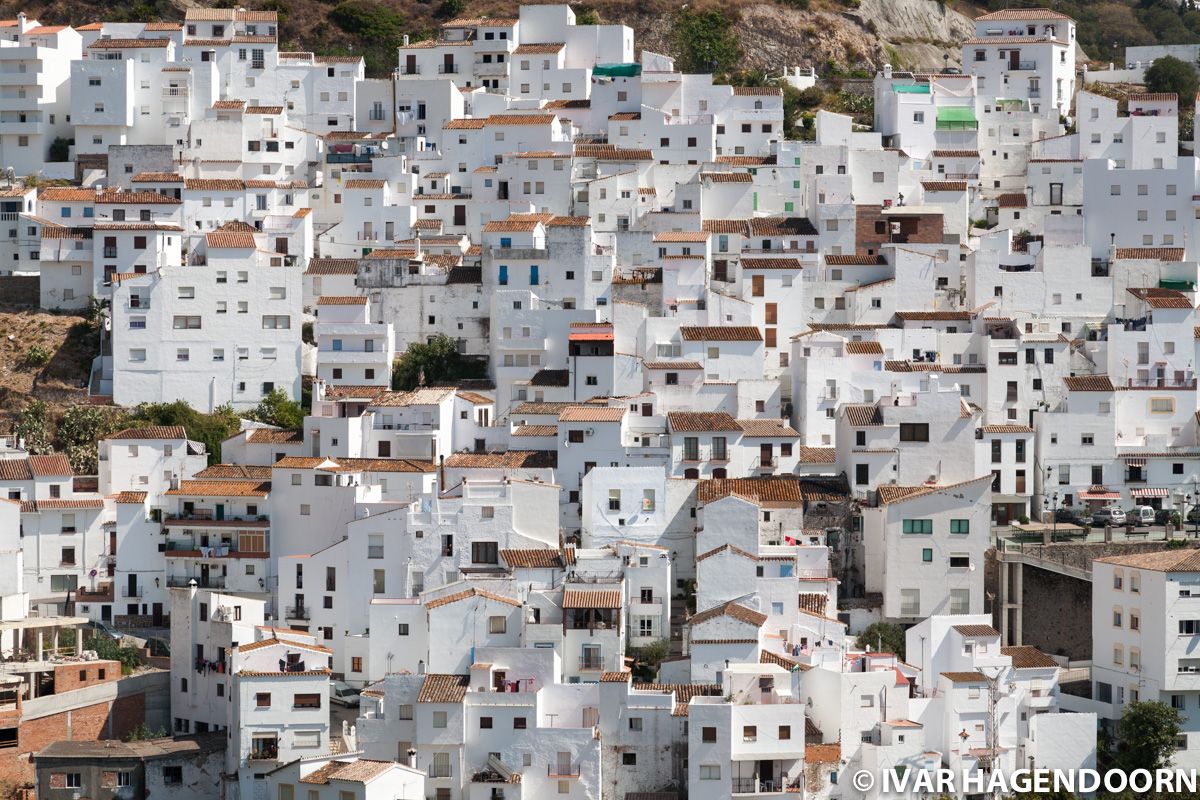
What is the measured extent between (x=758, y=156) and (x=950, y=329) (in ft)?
36.6

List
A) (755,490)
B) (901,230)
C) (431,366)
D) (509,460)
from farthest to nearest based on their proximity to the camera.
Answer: (901,230), (431,366), (509,460), (755,490)

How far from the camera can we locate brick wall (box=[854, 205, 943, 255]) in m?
71.0

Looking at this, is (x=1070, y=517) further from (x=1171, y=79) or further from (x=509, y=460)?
(x=1171, y=79)

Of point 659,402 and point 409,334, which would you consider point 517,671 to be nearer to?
point 659,402

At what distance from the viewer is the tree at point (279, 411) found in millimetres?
64438

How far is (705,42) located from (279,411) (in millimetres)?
27604

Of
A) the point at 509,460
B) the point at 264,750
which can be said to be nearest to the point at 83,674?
the point at 264,750

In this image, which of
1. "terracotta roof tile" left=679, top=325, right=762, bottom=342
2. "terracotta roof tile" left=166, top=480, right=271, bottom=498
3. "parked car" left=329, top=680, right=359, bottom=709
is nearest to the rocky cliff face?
"terracotta roof tile" left=679, top=325, right=762, bottom=342

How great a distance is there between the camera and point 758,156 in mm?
75562

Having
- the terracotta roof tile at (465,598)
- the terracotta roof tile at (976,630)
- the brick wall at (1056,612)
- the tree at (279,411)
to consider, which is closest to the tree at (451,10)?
the tree at (279,411)

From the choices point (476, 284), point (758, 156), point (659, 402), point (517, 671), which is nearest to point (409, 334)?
point (476, 284)

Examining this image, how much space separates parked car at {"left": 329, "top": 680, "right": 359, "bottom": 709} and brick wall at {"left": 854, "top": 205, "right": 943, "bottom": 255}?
925 inches

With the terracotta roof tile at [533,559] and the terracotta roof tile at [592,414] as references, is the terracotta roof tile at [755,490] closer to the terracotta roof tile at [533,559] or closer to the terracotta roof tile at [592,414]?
the terracotta roof tile at [592,414]

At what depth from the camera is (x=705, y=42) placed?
85938 mm
